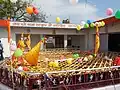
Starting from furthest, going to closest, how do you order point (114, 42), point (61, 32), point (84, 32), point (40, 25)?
1. point (84, 32)
2. point (61, 32)
3. point (114, 42)
4. point (40, 25)


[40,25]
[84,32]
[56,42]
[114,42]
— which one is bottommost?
[56,42]

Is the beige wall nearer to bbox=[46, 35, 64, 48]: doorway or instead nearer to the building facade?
the building facade

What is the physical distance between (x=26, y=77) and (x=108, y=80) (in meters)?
2.78

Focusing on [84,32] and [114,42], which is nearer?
[114,42]

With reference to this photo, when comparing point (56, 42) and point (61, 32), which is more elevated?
point (61, 32)

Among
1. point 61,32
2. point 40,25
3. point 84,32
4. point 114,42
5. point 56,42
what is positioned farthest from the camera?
point 56,42

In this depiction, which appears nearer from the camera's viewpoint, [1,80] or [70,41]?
[1,80]

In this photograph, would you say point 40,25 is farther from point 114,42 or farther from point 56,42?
point 114,42

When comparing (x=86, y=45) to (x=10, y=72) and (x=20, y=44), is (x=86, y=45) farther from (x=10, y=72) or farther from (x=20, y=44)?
(x=10, y=72)

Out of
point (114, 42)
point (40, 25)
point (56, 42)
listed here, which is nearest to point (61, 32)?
point (40, 25)

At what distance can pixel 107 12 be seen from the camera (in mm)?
10484

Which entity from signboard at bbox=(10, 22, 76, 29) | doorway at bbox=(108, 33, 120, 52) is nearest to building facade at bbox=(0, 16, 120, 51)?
signboard at bbox=(10, 22, 76, 29)

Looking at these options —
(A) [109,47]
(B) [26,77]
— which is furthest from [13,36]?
(B) [26,77]

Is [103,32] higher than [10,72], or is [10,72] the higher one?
[103,32]
